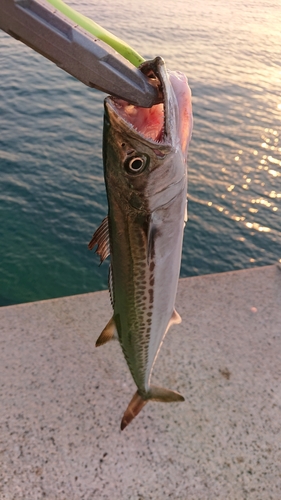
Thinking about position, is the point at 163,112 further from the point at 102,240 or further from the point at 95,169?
the point at 95,169

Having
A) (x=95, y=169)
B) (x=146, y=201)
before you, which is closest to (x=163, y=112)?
(x=146, y=201)

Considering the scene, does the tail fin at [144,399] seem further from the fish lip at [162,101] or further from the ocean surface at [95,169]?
the ocean surface at [95,169]

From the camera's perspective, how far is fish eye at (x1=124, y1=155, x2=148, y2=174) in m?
2.06

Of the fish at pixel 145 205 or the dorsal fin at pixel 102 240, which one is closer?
the fish at pixel 145 205

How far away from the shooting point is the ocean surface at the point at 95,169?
8.06 m

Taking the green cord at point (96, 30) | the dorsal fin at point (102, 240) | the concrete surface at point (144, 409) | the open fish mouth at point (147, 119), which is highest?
the green cord at point (96, 30)

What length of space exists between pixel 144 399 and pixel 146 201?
1.78 metres

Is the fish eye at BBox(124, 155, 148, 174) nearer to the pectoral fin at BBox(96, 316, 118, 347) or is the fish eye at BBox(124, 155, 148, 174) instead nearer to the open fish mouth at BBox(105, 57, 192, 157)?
the open fish mouth at BBox(105, 57, 192, 157)

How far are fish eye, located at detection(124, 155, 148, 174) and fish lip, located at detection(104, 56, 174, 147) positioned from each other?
84 mm

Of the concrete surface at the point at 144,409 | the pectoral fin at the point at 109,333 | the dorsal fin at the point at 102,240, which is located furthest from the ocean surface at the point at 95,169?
the dorsal fin at the point at 102,240

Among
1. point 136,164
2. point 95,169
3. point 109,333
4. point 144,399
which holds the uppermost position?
point 136,164

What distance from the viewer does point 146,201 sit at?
7.32 feet

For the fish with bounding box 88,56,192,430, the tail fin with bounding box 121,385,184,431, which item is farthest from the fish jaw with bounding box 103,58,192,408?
the tail fin with bounding box 121,385,184,431

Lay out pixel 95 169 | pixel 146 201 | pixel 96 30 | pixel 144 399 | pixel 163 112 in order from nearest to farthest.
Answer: pixel 96 30 → pixel 163 112 → pixel 146 201 → pixel 144 399 → pixel 95 169
